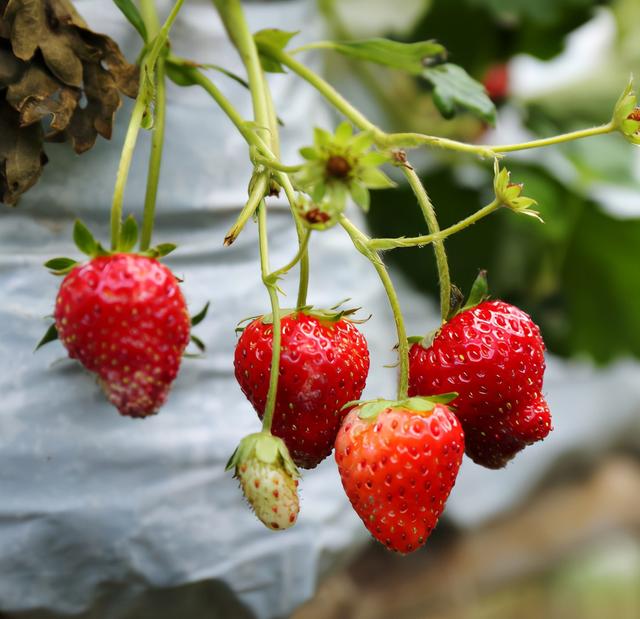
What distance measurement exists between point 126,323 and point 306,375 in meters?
0.09

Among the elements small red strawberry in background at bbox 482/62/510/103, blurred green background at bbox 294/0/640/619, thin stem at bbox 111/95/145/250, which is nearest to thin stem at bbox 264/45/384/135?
thin stem at bbox 111/95/145/250

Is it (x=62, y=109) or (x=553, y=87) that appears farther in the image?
(x=553, y=87)

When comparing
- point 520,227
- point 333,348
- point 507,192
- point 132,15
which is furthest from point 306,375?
point 520,227

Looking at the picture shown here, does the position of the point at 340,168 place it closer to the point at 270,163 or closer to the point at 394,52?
the point at 270,163

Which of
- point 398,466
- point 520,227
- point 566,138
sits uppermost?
point 566,138

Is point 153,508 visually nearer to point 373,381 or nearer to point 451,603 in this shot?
point 373,381

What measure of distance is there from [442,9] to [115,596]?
0.59 m

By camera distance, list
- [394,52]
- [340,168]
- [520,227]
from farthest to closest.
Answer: [520,227], [394,52], [340,168]

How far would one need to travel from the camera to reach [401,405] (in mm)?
390

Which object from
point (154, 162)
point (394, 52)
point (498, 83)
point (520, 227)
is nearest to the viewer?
point (154, 162)

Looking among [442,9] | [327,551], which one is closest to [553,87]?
[442,9]

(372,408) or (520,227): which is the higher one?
(372,408)

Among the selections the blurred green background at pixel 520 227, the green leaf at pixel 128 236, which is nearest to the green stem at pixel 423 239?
the green leaf at pixel 128 236

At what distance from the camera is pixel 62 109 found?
17.8 inches
